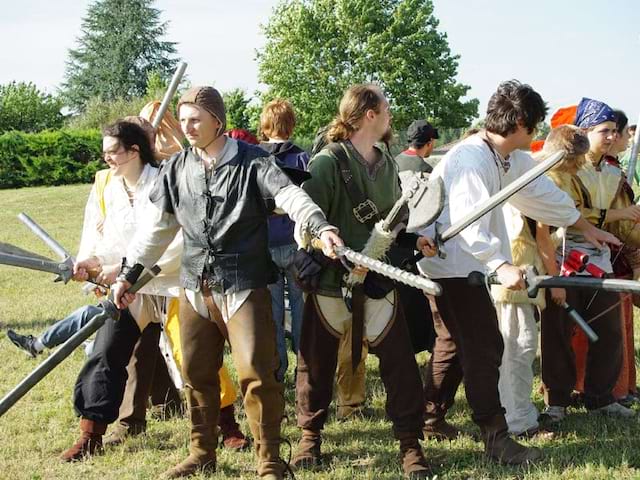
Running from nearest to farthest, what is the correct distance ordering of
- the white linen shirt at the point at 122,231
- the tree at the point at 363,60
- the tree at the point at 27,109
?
the white linen shirt at the point at 122,231 → the tree at the point at 363,60 → the tree at the point at 27,109

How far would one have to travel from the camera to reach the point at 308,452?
15.1 feet

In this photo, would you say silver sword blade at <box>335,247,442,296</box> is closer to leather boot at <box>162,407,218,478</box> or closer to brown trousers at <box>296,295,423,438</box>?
brown trousers at <box>296,295,423,438</box>

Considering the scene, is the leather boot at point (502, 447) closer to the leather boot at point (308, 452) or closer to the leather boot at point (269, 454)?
the leather boot at point (308, 452)

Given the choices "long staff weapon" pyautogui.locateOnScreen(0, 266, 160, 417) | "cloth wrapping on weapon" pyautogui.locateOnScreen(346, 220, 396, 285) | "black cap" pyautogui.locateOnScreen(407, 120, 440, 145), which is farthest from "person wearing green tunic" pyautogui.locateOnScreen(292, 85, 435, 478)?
"black cap" pyautogui.locateOnScreen(407, 120, 440, 145)

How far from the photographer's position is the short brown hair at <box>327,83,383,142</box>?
4.36 metres

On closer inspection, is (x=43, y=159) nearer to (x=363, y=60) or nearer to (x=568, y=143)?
(x=363, y=60)

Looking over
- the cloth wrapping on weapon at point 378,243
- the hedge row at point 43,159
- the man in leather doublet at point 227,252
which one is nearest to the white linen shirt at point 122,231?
the man in leather doublet at point 227,252

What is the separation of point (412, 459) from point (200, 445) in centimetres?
110

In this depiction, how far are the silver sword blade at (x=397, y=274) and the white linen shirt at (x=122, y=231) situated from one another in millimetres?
1520

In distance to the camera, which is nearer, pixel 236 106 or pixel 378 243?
pixel 378 243

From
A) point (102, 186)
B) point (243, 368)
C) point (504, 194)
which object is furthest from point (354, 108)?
point (102, 186)

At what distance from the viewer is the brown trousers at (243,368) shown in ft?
13.6

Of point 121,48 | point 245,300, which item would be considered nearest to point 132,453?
point 245,300

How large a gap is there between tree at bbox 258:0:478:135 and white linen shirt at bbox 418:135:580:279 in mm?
42703
